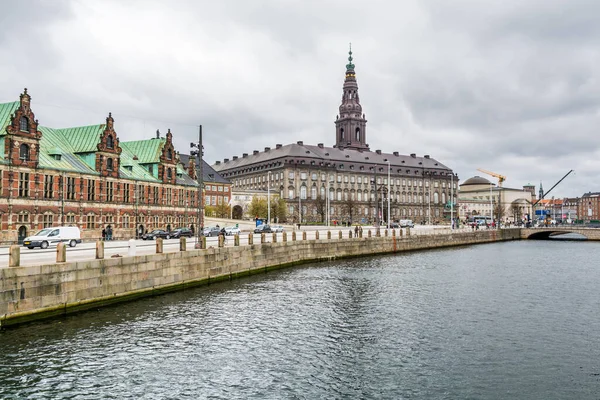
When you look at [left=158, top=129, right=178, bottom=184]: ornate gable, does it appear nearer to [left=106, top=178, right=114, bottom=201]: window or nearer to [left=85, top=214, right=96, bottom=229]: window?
[left=106, top=178, right=114, bottom=201]: window

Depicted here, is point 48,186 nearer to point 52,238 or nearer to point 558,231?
point 52,238

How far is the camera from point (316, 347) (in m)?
21.5

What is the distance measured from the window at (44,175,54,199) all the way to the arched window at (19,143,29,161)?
3.01 meters

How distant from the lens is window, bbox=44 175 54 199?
52125 millimetres

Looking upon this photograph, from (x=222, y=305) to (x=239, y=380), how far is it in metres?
12.6

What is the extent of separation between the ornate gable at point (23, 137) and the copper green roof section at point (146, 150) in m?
21.5

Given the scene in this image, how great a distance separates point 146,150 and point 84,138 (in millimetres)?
12400

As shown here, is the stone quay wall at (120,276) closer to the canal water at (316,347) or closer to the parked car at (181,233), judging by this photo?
the canal water at (316,347)

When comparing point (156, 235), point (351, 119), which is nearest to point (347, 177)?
point (351, 119)

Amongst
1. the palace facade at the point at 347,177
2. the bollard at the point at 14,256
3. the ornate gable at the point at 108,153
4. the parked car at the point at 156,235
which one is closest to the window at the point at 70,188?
the ornate gable at the point at 108,153

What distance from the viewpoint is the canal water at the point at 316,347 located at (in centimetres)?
1670

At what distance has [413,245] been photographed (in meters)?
75.7

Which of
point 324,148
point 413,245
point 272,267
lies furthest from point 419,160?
point 272,267

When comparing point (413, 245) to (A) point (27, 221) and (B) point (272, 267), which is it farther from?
(A) point (27, 221)
